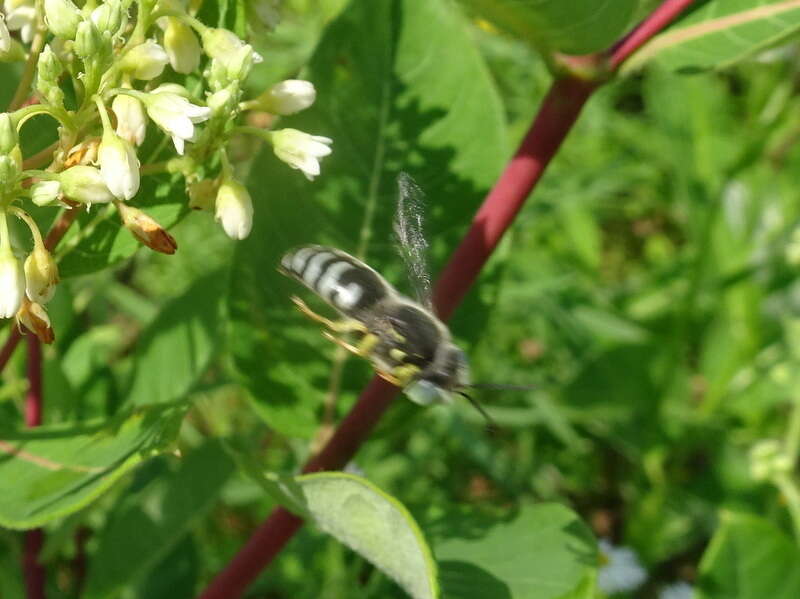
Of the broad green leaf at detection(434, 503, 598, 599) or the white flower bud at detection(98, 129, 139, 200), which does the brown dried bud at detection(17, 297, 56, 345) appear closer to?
the white flower bud at detection(98, 129, 139, 200)

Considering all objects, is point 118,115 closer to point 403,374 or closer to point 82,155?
point 82,155

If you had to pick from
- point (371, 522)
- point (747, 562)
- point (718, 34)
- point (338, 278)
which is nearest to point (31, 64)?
point (338, 278)

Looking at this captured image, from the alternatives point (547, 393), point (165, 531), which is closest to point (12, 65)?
point (165, 531)

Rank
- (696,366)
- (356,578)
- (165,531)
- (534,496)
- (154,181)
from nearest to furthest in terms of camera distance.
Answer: (154,181) → (165,531) → (356,578) → (534,496) → (696,366)

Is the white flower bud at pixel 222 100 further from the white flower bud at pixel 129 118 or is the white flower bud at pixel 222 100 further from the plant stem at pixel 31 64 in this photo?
the plant stem at pixel 31 64

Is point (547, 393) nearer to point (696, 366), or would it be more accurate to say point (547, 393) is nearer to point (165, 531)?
point (696, 366)
